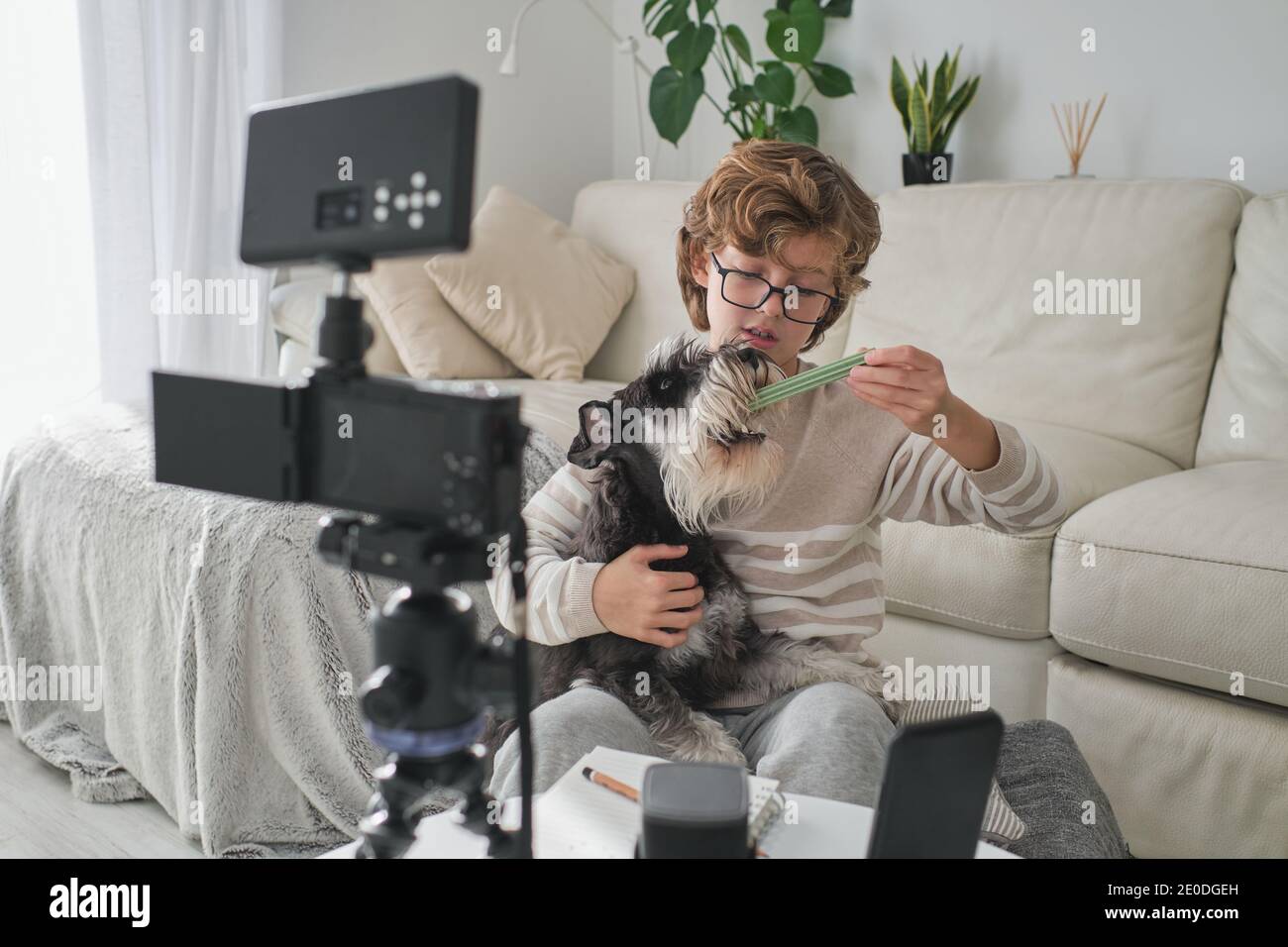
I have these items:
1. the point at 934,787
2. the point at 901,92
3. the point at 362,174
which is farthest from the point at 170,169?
the point at 934,787

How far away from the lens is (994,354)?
2205mm

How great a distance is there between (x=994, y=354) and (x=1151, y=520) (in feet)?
2.13

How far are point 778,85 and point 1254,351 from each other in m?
1.36

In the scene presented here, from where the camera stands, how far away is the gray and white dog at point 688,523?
1.11 metres

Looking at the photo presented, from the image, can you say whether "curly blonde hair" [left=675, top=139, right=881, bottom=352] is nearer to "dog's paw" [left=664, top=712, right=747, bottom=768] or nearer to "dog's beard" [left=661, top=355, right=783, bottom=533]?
"dog's beard" [left=661, top=355, right=783, bottom=533]

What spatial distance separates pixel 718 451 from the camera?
1.10m

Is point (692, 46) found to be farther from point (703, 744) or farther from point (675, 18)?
point (703, 744)

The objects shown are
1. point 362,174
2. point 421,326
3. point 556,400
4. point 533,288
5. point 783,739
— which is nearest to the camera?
point 362,174

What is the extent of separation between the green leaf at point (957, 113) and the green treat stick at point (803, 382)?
69.8 inches

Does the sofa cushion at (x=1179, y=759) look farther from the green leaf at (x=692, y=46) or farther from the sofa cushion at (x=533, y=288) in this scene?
the green leaf at (x=692, y=46)
